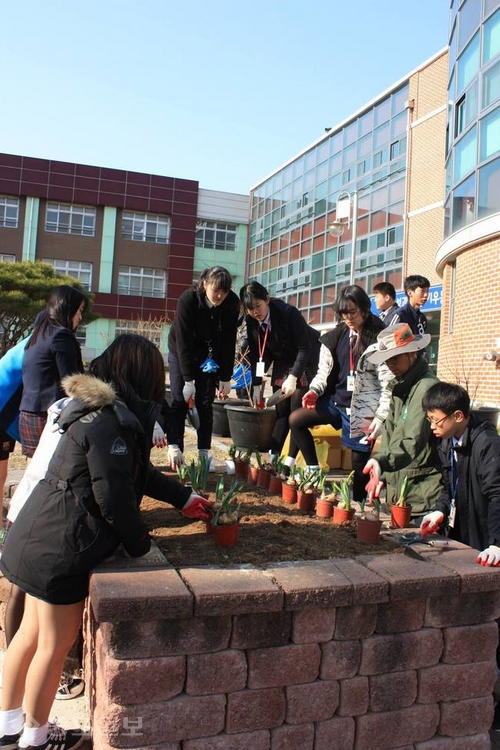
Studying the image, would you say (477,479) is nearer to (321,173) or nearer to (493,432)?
(493,432)

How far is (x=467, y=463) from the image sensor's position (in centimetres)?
284

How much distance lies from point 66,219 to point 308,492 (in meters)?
35.8

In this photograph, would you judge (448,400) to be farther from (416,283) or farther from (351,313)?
(416,283)

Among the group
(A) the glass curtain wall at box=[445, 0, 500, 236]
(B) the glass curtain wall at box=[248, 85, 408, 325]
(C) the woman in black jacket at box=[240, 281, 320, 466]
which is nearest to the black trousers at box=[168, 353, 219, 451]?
(C) the woman in black jacket at box=[240, 281, 320, 466]

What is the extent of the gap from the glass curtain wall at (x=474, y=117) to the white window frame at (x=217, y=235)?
27.8 m

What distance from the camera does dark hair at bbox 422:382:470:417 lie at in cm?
277

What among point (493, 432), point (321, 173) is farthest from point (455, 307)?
point (321, 173)

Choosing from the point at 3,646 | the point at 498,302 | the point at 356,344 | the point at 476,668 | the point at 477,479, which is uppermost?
the point at 498,302

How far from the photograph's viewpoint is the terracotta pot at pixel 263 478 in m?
3.90

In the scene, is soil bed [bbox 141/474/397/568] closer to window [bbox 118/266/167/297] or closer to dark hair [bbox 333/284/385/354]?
dark hair [bbox 333/284/385/354]

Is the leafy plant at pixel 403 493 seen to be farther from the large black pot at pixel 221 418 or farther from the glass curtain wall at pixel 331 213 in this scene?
the glass curtain wall at pixel 331 213

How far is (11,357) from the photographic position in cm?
353

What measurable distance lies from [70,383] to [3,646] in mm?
1705

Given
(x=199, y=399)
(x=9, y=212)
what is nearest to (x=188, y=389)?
(x=199, y=399)
